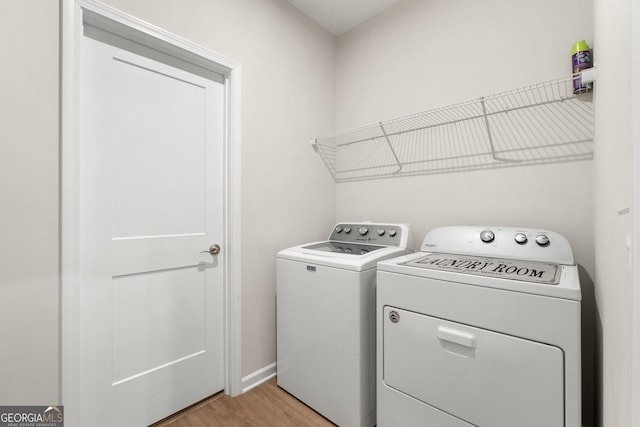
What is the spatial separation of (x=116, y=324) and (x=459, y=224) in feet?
6.72

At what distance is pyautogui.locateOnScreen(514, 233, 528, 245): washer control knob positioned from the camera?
1.41 m

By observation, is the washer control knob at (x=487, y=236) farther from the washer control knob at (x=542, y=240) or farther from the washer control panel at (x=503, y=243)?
the washer control knob at (x=542, y=240)

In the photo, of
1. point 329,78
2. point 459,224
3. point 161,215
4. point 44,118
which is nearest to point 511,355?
point 459,224

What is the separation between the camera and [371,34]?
226cm

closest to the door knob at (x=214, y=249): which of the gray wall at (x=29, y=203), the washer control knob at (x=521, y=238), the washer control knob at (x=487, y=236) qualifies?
the gray wall at (x=29, y=203)

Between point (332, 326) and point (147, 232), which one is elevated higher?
point (147, 232)

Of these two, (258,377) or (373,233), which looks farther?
(373,233)

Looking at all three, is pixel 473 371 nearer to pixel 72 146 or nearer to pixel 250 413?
pixel 250 413

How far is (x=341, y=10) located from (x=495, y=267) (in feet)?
7.07

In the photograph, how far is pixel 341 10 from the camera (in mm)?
2180

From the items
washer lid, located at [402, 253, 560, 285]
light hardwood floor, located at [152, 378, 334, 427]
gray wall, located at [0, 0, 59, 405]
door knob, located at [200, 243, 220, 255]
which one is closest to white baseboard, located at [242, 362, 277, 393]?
light hardwood floor, located at [152, 378, 334, 427]

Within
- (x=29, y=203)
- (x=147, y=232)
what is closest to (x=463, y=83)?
(x=147, y=232)

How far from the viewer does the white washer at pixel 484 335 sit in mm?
961

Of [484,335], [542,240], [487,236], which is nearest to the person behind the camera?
A: [484,335]
